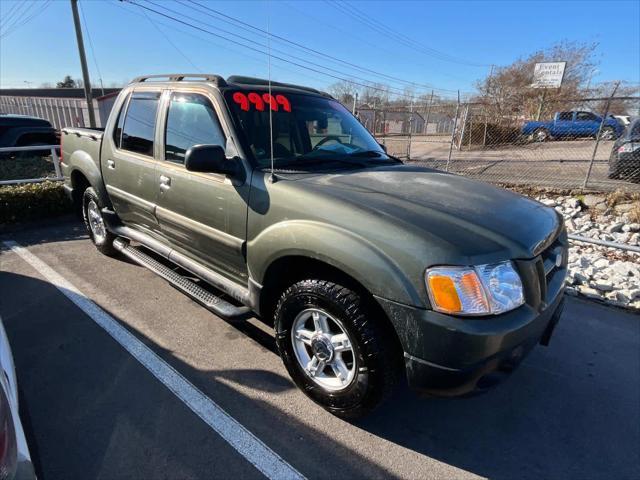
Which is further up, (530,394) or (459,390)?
(459,390)

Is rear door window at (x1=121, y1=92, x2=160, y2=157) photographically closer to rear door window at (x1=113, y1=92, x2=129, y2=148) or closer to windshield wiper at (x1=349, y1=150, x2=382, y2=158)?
rear door window at (x1=113, y1=92, x2=129, y2=148)

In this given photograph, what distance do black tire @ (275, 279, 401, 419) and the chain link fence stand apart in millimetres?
8367

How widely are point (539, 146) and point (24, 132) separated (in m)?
16.8

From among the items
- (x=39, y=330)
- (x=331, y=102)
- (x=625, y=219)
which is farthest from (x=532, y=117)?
(x=39, y=330)

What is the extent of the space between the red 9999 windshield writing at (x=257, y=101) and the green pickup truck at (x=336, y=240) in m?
0.01

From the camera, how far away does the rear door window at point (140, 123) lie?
3486mm

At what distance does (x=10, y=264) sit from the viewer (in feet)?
15.1

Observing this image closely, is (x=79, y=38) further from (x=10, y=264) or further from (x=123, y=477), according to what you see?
(x=123, y=477)

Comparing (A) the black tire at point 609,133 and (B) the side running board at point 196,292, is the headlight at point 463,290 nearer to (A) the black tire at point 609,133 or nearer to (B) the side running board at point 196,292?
(B) the side running board at point 196,292

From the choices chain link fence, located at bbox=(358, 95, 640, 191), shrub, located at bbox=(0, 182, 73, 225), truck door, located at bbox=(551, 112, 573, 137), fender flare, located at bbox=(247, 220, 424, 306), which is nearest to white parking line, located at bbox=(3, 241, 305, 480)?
fender flare, located at bbox=(247, 220, 424, 306)

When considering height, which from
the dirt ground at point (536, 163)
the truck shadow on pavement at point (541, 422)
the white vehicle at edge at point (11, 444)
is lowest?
the truck shadow on pavement at point (541, 422)

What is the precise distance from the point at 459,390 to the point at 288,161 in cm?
181

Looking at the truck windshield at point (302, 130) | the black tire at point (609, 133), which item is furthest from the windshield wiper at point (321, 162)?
the black tire at point (609, 133)

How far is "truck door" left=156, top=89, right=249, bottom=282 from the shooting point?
8.82ft
